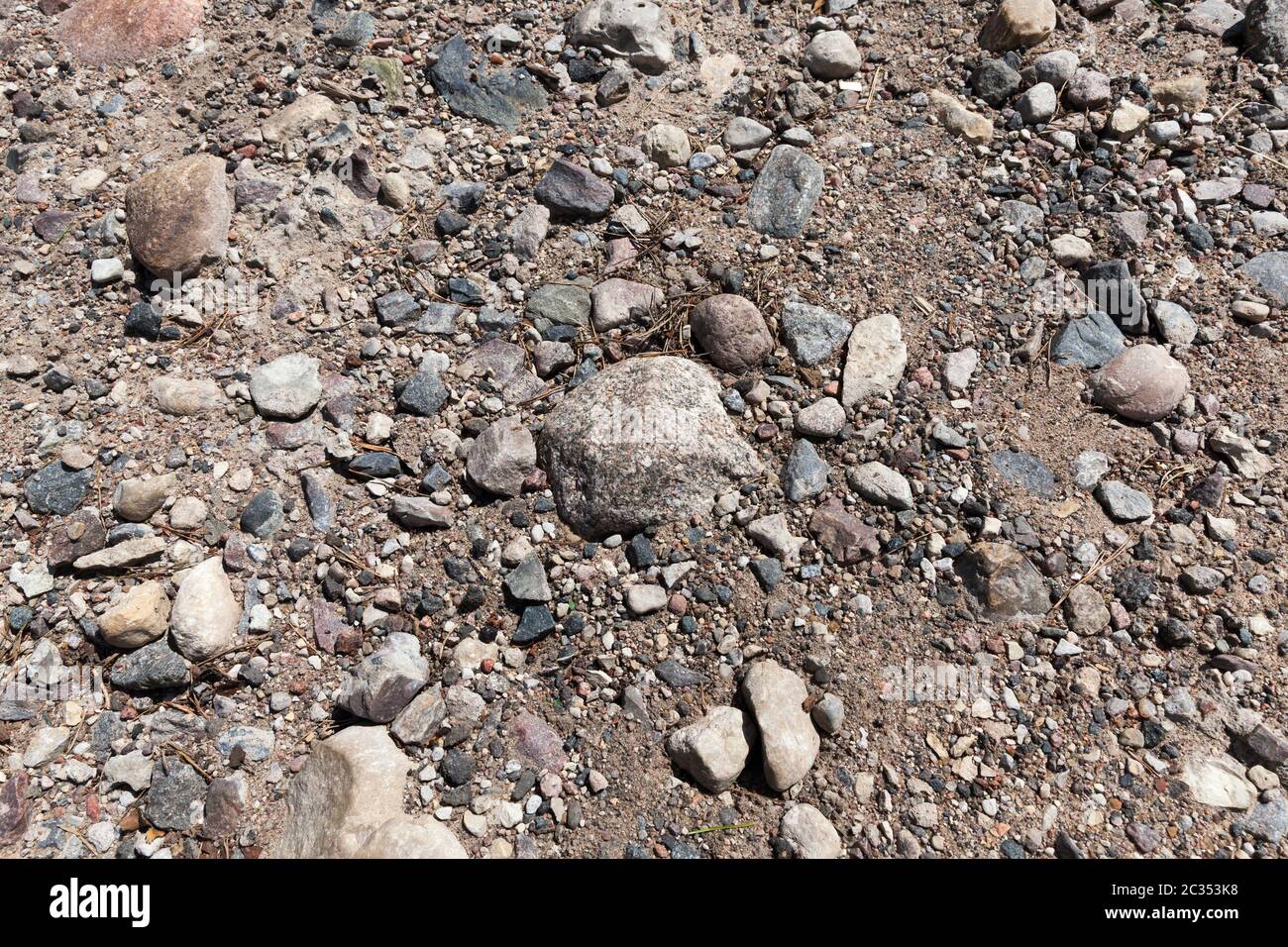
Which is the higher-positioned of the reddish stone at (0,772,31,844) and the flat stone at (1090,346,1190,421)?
the flat stone at (1090,346,1190,421)

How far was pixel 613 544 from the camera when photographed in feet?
8.31

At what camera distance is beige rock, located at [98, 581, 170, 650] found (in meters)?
2.34

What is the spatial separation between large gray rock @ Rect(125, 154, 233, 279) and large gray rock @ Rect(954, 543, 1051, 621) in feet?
9.37

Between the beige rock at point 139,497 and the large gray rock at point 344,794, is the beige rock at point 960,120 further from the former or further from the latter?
the beige rock at point 139,497

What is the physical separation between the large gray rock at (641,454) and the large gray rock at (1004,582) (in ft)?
2.39

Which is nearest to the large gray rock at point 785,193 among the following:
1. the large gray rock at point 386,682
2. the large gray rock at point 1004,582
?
the large gray rock at point 1004,582

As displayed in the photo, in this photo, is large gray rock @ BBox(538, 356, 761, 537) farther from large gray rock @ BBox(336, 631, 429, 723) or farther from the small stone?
the small stone

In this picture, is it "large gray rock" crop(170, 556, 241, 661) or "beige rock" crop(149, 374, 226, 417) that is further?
"beige rock" crop(149, 374, 226, 417)

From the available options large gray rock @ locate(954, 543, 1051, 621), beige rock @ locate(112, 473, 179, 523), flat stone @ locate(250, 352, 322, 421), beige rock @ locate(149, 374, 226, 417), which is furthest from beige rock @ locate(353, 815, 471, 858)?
large gray rock @ locate(954, 543, 1051, 621)

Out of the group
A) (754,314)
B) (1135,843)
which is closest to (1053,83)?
(754,314)

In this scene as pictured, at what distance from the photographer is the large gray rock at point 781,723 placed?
2.17 metres

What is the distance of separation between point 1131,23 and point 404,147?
3.10 metres

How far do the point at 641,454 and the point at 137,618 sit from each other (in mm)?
1565
